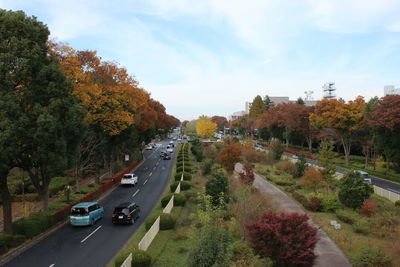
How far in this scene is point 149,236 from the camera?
1633cm

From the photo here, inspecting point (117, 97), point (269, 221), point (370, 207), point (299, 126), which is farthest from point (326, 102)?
point (269, 221)

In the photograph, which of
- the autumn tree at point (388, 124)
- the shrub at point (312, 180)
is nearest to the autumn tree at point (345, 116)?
the autumn tree at point (388, 124)

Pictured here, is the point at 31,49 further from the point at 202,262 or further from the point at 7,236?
the point at 202,262

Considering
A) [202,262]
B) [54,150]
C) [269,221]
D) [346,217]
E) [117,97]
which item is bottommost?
[346,217]

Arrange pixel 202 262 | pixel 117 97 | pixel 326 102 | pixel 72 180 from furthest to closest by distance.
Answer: pixel 326 102
pixel 72 180
pixel 117 97
pixel 202 262

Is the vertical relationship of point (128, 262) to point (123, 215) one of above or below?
above

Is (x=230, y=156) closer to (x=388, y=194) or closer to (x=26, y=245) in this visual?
(x=388, y=194)

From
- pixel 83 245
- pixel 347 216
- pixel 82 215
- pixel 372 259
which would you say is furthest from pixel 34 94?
pixel 347 216

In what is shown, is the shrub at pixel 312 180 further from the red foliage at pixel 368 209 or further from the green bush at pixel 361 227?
the green bush at pixel 361 227

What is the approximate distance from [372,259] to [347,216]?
8.01 m

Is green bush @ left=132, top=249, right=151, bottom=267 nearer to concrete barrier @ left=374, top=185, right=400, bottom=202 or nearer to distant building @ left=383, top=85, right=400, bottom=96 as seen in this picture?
concrete barrier @ left=374, top=185, right=400, bottom=202

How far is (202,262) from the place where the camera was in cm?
1070

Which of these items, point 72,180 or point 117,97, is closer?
point 117,97

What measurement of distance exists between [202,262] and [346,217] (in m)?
14.0
